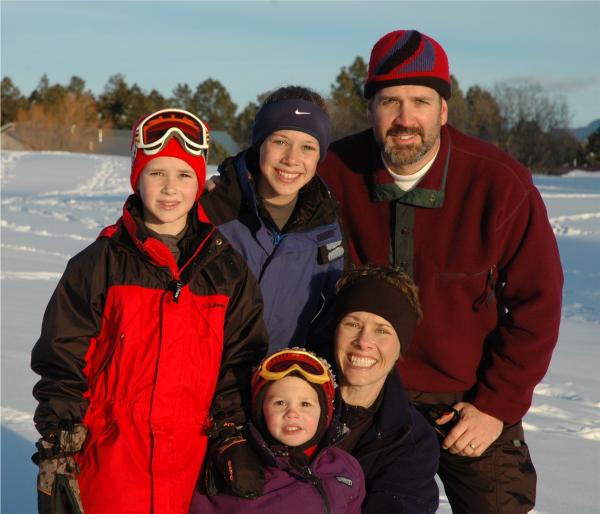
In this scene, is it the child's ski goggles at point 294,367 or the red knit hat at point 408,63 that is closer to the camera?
the child's ski goggles at point 294,367

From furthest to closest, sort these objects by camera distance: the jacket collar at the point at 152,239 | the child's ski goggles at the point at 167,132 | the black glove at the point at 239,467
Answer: the child's ski goggles at the point at 167,132
the jacket collar at the point at 152,239
the black glove at the point at 239,467

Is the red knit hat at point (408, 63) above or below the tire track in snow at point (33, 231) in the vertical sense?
above

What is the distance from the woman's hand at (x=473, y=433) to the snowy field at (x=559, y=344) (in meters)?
0.80

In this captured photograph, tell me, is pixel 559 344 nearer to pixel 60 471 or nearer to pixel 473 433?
pixel 473 433

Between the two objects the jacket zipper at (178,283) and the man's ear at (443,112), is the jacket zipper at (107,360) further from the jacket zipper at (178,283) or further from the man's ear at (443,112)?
the man's ear at (443,112)

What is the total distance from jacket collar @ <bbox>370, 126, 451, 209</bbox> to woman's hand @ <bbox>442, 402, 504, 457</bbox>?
894 mm

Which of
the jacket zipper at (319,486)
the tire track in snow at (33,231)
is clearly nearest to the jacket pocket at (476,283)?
the jacket zipper at (319,486)

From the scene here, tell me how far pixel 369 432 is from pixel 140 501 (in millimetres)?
861

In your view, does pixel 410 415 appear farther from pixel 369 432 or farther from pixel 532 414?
pixel 532 414

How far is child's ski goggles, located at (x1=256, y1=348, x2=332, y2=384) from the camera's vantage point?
2912 mm

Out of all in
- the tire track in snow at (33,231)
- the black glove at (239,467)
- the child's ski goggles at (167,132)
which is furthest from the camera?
the tire track in snow at (33,231)

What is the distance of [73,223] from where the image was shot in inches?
594

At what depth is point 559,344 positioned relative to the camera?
7.70 metres

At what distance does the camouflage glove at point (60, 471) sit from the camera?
277 centimetres
